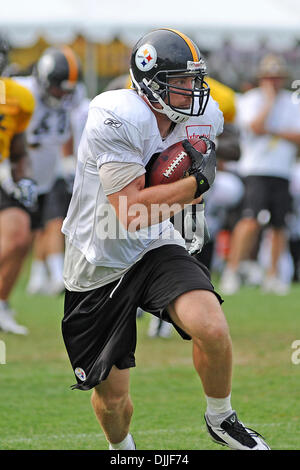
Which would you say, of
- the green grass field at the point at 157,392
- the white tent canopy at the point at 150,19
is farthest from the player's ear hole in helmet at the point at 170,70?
the white tent canopy at the point at 150,19

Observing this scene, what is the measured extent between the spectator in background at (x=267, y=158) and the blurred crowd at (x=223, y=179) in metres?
0.01

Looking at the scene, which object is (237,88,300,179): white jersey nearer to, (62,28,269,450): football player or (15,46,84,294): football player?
(15,46,84,294): football player

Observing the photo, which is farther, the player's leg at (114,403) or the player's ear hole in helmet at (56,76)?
the player's ear hole in helmet at (56,76)

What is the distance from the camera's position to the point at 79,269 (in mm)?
3627

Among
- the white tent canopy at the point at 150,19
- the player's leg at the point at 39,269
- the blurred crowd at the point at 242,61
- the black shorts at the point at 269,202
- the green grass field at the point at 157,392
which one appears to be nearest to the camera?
the green grass field at the point at 157,392

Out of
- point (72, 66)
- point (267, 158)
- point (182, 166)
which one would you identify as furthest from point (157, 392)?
point (267, 158)

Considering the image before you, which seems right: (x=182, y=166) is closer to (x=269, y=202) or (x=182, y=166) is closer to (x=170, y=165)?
(x=170, y=165)

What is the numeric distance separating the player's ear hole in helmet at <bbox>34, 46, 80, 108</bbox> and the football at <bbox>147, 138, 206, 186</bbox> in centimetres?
412

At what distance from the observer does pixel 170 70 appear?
11.4 feet

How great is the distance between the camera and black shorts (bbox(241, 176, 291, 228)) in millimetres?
9203

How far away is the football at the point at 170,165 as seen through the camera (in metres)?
3.35

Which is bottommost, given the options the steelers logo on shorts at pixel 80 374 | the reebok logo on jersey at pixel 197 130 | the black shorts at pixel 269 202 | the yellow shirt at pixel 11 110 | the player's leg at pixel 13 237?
the black shorts at pixel 269 202

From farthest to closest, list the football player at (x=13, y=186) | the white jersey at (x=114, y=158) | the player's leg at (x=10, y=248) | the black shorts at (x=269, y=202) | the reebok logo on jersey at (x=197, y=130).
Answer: the black shorts at (x=269, y=202), the player's leg at (x=10, y=248), the football player at (x=13, y=186), the reebok logo on jersey at (x=197, y=130), the white jersey at (x=114, y=158)

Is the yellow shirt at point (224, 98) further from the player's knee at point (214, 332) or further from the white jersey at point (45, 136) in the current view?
the player's knee at point (214, 332)
